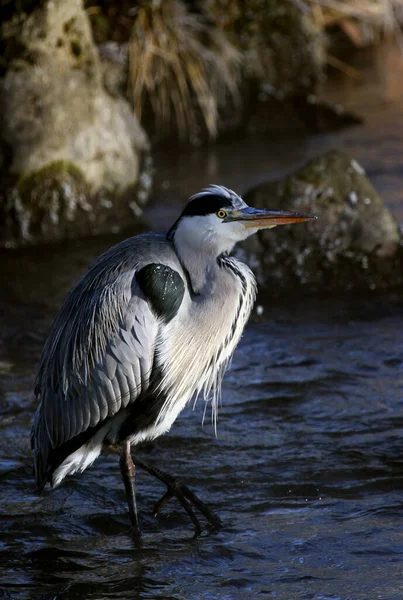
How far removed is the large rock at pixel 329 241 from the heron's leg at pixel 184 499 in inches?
120

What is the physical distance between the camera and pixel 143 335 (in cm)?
433

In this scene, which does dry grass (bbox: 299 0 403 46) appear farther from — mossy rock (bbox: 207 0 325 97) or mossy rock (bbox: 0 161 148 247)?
mossy rock (bbox: 0 161 148 247)

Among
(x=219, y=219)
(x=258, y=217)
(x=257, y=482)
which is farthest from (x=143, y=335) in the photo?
(x=257, y=482)

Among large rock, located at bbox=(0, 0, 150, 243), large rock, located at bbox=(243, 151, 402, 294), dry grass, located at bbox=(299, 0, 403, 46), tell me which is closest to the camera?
large rock, located at bbox=(243, 151, 402, 294)

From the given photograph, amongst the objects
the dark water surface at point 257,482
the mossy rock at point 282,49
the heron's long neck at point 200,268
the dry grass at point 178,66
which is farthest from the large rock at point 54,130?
the heron's long neck at point 200,268

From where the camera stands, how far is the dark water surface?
A: 4082 millimetres

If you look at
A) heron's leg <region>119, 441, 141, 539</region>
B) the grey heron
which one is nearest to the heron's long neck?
the grey heron

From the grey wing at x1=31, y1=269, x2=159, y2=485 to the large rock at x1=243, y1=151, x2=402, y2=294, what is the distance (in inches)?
123

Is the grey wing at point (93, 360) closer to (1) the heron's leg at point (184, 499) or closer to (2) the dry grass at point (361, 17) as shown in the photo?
(1) the heron's leg at point (184, 499)

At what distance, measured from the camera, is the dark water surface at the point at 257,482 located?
13.4ft

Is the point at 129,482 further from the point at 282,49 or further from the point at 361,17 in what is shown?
the point at 361,17

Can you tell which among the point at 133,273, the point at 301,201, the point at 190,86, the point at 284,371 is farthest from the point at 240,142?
the point at 133,273

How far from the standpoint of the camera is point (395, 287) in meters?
7.31

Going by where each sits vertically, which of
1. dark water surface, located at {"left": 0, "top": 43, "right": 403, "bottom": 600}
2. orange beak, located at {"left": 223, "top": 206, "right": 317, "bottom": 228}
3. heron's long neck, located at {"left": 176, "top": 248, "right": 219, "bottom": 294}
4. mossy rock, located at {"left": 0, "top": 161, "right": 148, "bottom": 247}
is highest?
orange beak, located at {"left": 223, "top": 206, "right": 317, "bottom": 228}
